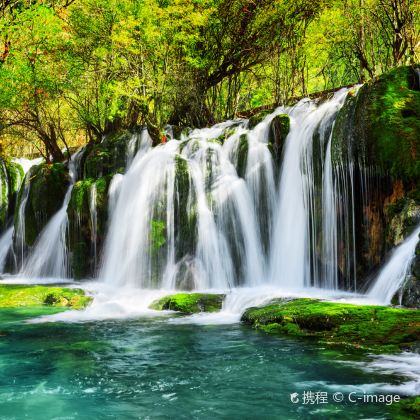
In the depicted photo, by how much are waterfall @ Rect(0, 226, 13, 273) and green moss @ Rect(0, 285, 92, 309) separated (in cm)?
745

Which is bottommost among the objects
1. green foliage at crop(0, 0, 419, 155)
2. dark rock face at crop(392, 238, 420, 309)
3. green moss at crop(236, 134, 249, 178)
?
dark rock face at crop(392, 238, 420, 309)

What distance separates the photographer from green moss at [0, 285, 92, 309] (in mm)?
12570

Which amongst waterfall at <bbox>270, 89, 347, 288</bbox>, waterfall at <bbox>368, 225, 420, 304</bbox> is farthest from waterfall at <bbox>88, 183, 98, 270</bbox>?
waterfall at <bbox>368, 225, 420, 304</bbox>

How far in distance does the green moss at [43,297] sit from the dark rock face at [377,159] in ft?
22.5

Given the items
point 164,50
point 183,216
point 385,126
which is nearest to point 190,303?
point 183,216

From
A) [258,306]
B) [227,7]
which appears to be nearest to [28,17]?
[227,7]

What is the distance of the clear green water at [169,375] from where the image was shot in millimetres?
5348

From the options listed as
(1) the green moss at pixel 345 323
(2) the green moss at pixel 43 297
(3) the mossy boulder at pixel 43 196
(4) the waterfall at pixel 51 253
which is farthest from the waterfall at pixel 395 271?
(3) the mossy boulder at pixel 43 196

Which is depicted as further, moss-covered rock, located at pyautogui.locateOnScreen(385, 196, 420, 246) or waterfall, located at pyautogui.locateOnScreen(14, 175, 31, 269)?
waterfall, located at pyautogui.locateOnScreen(14, 175, 31, 269)

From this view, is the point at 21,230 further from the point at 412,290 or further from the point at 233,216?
the point at 412,290

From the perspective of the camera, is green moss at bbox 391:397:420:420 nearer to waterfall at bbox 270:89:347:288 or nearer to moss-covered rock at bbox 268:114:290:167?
waterfall at bbox 270:89:347:288

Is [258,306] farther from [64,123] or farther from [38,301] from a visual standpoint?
[64,123]

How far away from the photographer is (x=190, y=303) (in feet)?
36.6

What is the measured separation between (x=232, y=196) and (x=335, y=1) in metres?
10.3
